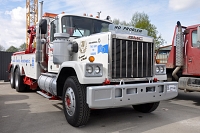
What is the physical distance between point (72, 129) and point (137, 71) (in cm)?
186

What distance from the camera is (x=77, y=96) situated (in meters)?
4.01

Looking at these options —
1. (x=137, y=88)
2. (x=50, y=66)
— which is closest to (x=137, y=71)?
(x=137, y=88)

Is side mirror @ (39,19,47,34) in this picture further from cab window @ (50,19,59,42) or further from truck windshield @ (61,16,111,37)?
truck windshield @ (61,16,111,37)

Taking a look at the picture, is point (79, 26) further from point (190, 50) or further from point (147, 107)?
point (190, 50)

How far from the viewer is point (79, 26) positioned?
5637 mm

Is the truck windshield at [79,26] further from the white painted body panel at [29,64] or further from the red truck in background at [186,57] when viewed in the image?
the red truck in background at [186,57]

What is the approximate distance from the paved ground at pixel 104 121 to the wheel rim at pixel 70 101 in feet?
1.12

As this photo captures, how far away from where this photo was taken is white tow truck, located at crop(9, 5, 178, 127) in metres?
3.84

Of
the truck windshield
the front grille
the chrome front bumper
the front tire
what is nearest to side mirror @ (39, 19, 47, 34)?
the truck windshield

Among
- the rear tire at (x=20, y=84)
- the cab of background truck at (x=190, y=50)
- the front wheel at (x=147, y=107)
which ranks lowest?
the front wheel at (x=147, y=107)

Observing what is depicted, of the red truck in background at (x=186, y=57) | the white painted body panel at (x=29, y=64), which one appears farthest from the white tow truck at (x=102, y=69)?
the red truck in background at (x=186, y=57)

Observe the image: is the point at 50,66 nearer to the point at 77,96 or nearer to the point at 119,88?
the point at 77,96

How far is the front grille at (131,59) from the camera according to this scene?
4.18 meters

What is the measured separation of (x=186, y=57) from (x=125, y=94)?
4.51 meters
